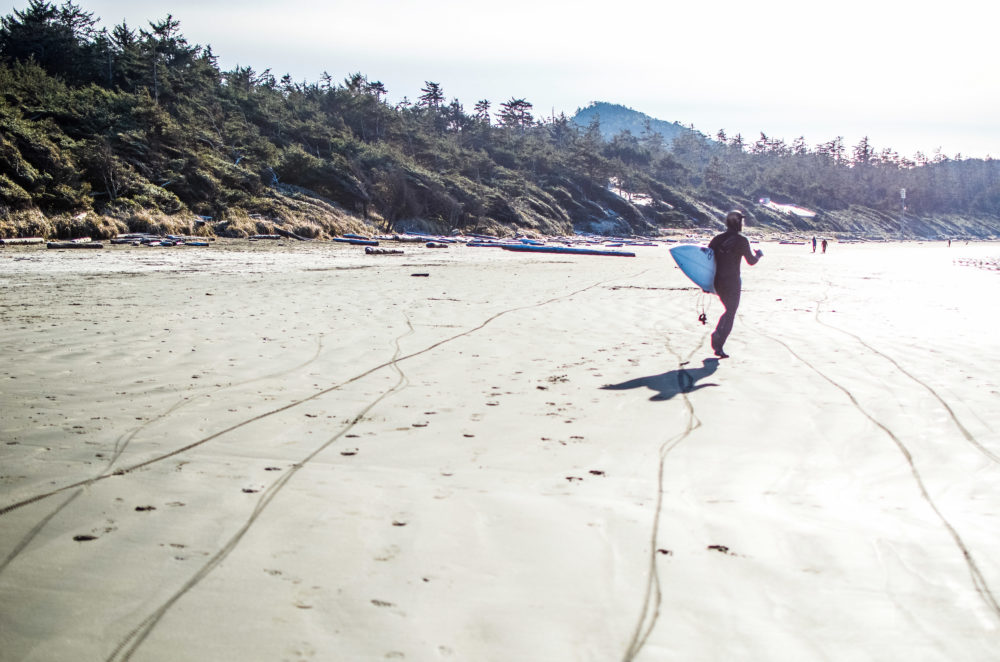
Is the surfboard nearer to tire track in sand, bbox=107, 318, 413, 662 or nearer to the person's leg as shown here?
the person's leg

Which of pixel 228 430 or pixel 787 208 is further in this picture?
pixel 787 208

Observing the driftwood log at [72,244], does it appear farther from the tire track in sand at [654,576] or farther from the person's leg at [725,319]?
the tire track in sand at [654,576]

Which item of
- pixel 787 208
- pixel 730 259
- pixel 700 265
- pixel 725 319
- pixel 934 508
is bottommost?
pixel 934 508

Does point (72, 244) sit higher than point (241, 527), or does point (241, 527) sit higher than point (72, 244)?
point (72, 244)

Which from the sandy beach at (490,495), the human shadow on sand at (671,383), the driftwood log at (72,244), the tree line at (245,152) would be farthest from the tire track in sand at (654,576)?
the tree line at (245,152)

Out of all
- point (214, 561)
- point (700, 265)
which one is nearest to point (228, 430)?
point (214, 561)

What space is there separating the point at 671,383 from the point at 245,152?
43.2 m

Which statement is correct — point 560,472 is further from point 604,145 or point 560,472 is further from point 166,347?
point 604,145

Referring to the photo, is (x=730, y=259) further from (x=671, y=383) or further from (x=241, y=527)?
(x=241, y=527)

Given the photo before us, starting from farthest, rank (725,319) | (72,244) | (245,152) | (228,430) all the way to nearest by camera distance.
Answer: (245,152), (72,244), (725,319), (228,430)

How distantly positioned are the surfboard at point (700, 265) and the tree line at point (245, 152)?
26097 mm

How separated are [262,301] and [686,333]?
21.7 feet

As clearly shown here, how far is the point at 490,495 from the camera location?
141 inches

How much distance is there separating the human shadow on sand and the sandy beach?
0.19 ft
